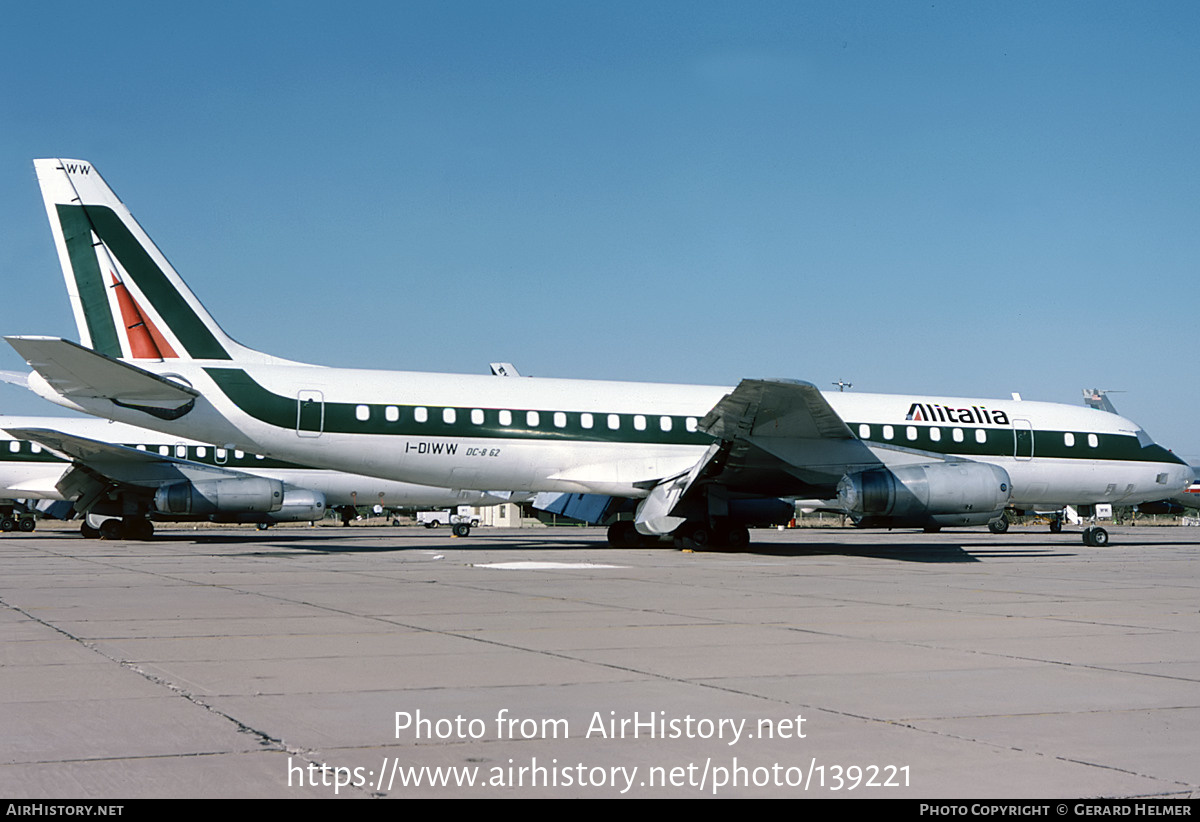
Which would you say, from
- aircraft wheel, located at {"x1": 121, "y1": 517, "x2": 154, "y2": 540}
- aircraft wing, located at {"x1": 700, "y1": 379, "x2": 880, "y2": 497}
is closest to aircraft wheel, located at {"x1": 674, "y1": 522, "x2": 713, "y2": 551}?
aircraft wing, located at {"x1": 700, "y1": 379, "x2": 880, "y2": 497}

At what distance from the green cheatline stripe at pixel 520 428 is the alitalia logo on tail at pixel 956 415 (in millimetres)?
237

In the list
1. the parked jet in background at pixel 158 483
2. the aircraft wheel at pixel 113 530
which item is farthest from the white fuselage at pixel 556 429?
the aircraft wheel at pixel 113 530

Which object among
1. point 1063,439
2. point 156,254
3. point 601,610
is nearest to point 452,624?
point 601,610

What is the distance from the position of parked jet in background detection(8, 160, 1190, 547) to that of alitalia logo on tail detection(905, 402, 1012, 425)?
5.04 ft

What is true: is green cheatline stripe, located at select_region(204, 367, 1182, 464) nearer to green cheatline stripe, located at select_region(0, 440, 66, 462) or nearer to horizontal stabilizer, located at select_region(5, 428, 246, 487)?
horizontal stabilizer, located at select_region(5, 428, 246, 487)

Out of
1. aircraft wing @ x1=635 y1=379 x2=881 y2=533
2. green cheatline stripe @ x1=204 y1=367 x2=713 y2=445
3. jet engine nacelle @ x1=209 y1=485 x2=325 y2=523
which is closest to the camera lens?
aircraft wing @ x1=635 y1=379 x2=881 y2=533

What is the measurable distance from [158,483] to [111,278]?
451 inches

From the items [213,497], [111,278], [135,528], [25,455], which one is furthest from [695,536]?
[25,455]

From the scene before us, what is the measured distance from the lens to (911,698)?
→ 20.1 feet

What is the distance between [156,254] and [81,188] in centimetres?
181

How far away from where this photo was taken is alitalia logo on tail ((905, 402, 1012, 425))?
2598 cm

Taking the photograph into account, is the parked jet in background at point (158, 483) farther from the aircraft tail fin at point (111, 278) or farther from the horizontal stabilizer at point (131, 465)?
the aircraft tail fin at point (111, 278)

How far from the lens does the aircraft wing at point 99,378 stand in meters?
18.6

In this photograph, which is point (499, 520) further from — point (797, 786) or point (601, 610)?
point (797, 786)
